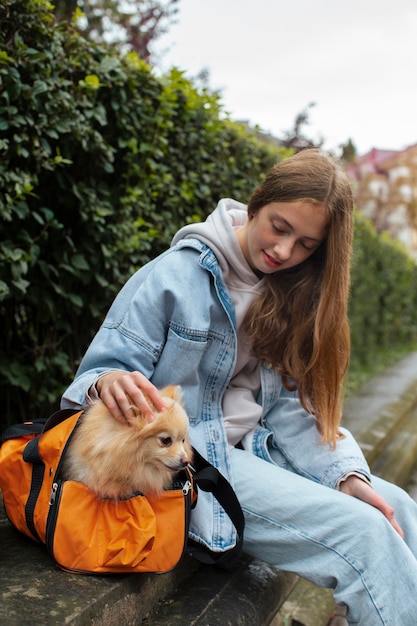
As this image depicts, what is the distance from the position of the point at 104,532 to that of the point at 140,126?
2449 mm

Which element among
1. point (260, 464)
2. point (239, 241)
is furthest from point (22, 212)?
point (260, 464)

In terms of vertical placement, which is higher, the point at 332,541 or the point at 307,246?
the point at 307,246

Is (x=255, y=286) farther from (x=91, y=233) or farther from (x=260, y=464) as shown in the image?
(x=91, y=233)

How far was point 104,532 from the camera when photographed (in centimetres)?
162

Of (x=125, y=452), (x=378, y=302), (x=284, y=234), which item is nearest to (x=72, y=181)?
(x=284, y=234)

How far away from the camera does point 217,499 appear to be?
190 cm

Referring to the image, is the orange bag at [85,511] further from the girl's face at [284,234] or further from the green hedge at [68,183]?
the green hedge at [68,183]

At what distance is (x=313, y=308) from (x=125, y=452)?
44.0 inches

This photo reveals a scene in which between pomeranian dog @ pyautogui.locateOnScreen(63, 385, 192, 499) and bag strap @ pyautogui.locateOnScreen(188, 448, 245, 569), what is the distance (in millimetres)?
158

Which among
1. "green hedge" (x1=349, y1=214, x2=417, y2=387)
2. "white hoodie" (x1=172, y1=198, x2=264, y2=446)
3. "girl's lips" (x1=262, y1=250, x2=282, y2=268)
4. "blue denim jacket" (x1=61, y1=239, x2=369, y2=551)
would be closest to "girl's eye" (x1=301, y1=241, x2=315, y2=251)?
"girl's lips" (x1=262, y1=250, x2=282, y2=268)

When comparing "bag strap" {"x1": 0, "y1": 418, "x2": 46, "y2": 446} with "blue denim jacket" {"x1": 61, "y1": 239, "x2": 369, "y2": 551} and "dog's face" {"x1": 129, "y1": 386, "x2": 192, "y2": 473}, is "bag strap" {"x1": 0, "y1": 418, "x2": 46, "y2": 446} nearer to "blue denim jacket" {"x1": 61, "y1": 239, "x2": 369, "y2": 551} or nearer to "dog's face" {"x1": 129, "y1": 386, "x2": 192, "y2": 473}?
"blue denim jacket" {"x1": 61, "y1": 239, "x2": 369, "y2": 551}

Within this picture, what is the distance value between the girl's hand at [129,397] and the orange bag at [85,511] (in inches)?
6.5

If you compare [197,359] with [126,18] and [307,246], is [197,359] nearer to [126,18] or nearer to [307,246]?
[307,246]

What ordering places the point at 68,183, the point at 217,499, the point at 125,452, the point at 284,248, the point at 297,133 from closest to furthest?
the point at 125,452 < the point at 217,499 < the point at 284,248 < the point at 68,183 < the point at 297,133
